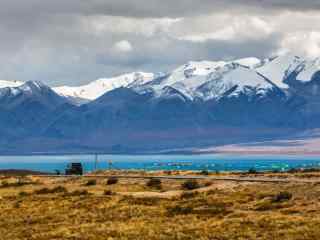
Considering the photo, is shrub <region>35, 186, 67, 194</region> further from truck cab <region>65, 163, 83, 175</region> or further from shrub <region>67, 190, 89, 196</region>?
truck cab <region>65, 163, 83, 175</region>

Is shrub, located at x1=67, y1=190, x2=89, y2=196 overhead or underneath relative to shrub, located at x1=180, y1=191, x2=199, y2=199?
overhead

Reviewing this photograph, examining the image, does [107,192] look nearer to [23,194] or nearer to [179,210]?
[23,194]

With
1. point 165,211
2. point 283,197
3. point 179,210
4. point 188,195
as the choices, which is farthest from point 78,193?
point 283,197

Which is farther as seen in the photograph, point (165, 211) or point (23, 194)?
point (23, 194)

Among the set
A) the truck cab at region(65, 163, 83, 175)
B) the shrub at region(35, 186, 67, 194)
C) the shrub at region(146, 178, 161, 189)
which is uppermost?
the truck cab at region(65, 163, 83, 175)

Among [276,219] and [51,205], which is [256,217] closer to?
[276,219]

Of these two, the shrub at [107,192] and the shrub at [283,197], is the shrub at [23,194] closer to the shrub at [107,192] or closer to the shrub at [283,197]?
the shrub at [107,192]

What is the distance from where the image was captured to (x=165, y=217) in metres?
55.7

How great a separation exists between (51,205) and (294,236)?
2681 cm

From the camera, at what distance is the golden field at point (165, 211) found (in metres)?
47.7

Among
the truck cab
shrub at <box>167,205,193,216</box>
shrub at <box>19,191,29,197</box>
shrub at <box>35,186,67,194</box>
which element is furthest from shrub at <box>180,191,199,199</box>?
the truck cab

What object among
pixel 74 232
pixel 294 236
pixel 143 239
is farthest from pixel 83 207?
pixel 294 236

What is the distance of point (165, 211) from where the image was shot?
59625 mm

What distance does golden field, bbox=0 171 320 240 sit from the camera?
47719 mm
